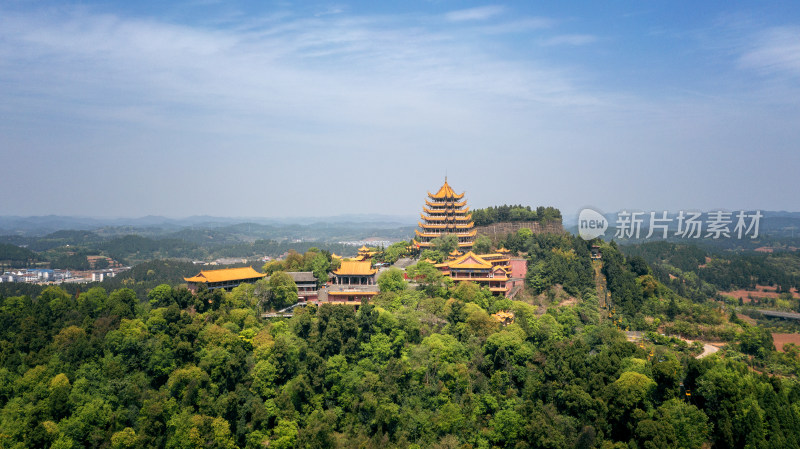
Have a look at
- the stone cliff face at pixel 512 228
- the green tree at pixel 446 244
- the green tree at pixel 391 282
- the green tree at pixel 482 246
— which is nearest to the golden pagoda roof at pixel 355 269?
the green tree at pixel 391 282

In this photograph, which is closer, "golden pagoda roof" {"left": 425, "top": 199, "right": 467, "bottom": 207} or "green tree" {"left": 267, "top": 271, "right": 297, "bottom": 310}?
"green tree" {"left": 267, "top": 271, "right": 297, "bottom": 310}

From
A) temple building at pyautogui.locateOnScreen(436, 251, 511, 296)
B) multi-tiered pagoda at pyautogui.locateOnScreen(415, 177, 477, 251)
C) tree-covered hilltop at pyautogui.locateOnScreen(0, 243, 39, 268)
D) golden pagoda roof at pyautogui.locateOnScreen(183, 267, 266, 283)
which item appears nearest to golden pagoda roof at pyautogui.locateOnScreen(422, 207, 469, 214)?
multi-tiered pagoda at pyautogui.locateOnScreen(415, 177, 477, 251)

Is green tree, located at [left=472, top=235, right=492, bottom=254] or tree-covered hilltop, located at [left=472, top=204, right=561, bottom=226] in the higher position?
tree-covered hilltop, located at [left=472, top=204, right=561, bottom=226]

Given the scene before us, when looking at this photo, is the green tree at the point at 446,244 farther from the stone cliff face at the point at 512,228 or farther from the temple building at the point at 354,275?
the temple building at the point at 354,275

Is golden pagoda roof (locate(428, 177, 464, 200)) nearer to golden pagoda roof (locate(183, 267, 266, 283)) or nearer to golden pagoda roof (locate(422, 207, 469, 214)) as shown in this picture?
golden pagoda roof (locate(422, 207, 469, 214))

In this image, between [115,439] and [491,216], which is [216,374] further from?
[491,216]
